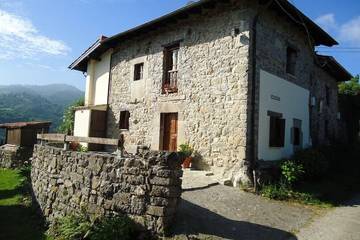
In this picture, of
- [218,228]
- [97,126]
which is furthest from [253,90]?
[97,126]

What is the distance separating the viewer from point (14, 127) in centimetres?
1866

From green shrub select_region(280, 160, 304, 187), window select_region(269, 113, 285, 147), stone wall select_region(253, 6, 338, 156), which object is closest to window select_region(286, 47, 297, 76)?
stone wall select_region(253, 6, 338, 156)

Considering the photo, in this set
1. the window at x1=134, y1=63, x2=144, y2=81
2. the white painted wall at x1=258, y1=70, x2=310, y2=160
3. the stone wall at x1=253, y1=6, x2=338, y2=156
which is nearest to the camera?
the white painted wall at x1=258, y1=70, x2=310, y2=160

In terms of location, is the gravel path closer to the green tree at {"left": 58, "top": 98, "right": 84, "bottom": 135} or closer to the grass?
the grass

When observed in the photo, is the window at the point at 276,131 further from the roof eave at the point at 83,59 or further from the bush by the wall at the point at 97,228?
the roof eave at the point at 83,59

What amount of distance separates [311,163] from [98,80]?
10.9 metres

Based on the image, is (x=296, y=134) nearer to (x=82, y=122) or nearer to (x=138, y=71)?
(x=138, y=71)

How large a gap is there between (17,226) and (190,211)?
16.9 ft

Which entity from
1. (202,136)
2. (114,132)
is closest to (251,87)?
(202,136)

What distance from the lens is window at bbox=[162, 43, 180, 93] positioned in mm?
12212

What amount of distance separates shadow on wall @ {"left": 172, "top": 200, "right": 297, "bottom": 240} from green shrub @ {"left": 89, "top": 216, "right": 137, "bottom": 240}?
2.71 feet

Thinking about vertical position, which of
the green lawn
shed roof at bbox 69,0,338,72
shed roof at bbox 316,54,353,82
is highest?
shed roof at bbox 69,0,338,72

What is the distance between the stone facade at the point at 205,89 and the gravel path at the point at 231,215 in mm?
1324

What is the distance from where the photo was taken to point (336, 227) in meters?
6.73
